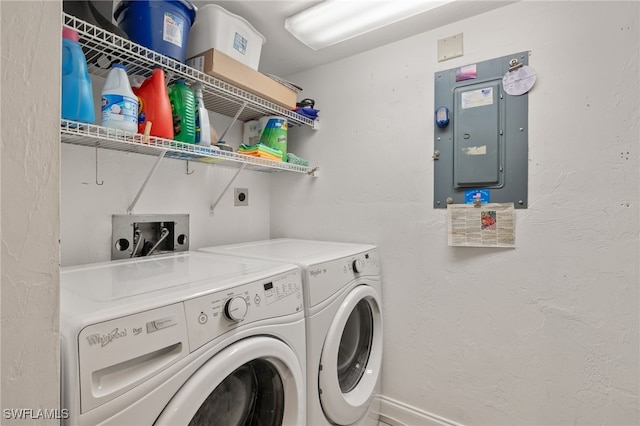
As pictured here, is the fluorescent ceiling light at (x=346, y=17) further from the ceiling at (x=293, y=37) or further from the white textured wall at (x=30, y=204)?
the white textured wall at (x=30, y=204)

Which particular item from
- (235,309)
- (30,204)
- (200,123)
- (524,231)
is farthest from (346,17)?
(30,204)

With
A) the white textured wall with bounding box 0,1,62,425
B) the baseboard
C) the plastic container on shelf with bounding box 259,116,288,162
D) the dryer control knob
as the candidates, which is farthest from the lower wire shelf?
the baseboard

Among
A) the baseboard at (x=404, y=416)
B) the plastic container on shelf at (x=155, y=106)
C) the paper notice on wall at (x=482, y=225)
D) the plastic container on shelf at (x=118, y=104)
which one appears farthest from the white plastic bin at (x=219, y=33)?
the baseboard at (x=404, y=416)

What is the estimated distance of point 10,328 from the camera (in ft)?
1.34

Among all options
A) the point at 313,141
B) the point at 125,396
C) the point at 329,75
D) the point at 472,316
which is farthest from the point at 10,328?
the point at 329,75

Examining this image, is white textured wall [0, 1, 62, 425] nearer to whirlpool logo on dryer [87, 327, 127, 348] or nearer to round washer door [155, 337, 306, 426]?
whirlpool logo on dryer [87, 327, 127, 348]

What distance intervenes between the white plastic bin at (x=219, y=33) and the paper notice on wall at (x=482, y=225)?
1349 mm

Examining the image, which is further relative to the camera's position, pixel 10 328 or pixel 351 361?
pixel 351 361

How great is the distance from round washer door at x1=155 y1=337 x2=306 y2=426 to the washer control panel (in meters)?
0.07

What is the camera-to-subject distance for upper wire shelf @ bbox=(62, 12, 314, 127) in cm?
105

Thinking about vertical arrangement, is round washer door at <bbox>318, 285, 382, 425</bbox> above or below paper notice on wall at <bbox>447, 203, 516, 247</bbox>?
below

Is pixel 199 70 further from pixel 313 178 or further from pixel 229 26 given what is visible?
pixel 313 178

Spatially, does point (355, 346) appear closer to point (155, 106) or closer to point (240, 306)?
point (240, 306)

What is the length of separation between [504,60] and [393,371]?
1.80m
